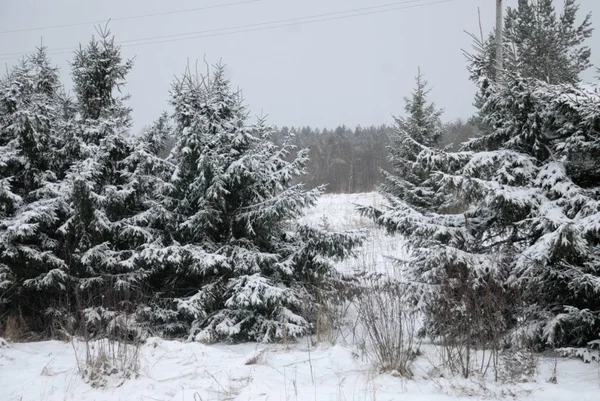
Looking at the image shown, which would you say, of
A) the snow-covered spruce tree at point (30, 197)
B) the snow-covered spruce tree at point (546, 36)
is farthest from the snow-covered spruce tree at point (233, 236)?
the snow-covered spruce tree at point (546, 36)

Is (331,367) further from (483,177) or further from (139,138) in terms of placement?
(139,138)

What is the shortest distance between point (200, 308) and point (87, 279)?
2.15 m

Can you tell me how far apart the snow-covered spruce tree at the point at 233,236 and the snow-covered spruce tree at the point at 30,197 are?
6.09ft

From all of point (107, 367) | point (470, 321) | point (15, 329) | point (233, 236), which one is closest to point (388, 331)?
point (470, 321)

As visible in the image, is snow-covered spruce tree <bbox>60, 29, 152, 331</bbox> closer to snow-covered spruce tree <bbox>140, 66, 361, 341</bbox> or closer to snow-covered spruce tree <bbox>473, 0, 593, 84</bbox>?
snow-covered spruce tree <bbox>140, 66, 361, 341</bbox>

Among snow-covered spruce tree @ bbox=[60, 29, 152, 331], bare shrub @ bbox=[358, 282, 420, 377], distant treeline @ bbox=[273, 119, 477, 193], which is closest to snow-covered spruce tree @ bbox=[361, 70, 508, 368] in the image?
bare shrub @ bbox=[358, 282, 420, 377]

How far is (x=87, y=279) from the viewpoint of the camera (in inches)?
283

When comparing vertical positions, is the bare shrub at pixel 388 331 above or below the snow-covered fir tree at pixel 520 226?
below

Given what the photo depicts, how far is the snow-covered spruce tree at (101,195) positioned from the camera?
7.12 meters

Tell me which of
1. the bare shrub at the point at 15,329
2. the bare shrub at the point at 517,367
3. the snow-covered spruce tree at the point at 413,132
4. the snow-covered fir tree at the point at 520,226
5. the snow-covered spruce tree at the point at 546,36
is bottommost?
the bare shrub at the point at 15,329

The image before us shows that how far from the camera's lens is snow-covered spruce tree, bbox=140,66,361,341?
6773 millimetres

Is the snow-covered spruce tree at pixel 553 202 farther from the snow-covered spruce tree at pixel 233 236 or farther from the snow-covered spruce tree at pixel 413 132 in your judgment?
the snow-covered spruce tree at pixel 413 132

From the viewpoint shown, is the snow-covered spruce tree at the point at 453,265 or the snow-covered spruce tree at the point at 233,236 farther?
the snow-covered spruce tree at the point at 233,236

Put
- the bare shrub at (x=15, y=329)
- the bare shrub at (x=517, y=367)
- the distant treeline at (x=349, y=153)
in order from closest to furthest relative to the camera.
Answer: the bare shrub at (x=517, y=367)
the bare shrub at (x=15, y=329)
the distant treeline at (x=349, y=153)
